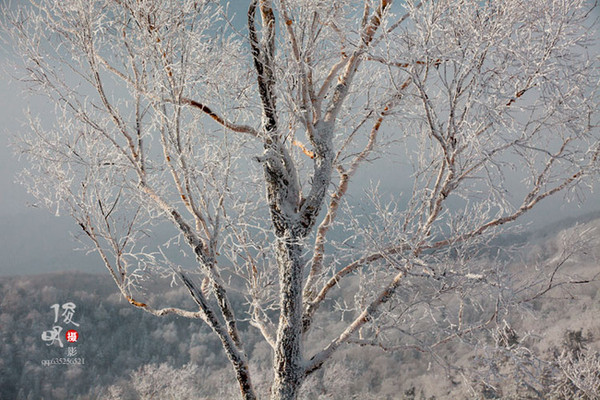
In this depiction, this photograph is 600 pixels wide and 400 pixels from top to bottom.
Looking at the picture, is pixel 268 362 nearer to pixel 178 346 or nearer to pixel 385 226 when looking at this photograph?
pixel 178 346

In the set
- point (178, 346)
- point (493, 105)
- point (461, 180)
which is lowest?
point (178, 346)

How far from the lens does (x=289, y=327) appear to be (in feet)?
11.4

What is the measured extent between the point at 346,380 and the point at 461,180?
1704 centimetres

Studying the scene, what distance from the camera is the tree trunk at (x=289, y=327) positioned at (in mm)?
3324

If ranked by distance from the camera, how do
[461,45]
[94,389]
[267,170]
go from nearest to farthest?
[461,45]
[267,170]
[94,389]

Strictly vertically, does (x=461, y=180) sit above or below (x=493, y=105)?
below

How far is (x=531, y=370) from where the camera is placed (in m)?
3.35

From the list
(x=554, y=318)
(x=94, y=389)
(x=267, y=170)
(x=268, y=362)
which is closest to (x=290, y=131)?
A: (x=267, y=170)

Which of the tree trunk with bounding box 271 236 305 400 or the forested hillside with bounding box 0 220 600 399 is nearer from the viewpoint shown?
the tree trunk with bounding box 271 236 305 400

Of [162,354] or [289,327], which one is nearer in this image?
[289,327]

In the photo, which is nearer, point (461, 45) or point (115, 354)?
point (461, 45)

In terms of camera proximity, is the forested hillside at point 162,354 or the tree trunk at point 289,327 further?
the forested hillside at point 162,354

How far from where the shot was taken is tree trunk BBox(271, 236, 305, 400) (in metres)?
3.32

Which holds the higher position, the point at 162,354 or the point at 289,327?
the point at 289,327
